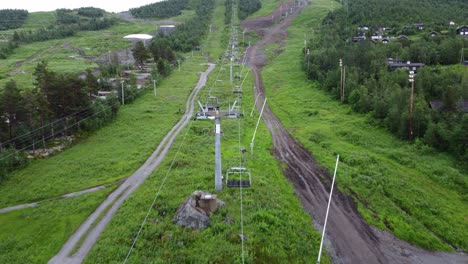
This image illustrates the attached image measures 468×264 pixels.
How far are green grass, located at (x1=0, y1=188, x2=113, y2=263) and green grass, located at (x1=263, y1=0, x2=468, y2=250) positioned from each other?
90.0ft

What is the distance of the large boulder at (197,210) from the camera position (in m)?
30.5

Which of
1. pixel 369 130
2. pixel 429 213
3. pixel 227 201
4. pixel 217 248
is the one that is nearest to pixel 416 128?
pixel 369 130

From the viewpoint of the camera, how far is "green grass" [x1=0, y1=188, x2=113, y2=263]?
28984 mm

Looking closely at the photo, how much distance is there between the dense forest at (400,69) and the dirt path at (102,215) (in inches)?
1433

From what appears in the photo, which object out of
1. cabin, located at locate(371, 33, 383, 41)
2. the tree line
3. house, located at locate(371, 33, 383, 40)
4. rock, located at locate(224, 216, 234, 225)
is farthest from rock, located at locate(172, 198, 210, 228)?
house, located at locate(371, 33, 383, 40)

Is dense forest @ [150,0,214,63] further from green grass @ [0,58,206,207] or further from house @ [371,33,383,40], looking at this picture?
house @ [371,33,383,40]

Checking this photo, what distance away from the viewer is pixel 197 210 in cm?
3148

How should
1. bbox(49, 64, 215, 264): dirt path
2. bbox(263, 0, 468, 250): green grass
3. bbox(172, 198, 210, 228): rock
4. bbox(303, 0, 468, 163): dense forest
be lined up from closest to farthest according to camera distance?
bbox(49, 64, 215, 264): dirt path, bbox(172, 198, 210, 228): rock, bbox(263, 0, 468, 250): green grass, bbox(303, 0, 468, 163): dense forest

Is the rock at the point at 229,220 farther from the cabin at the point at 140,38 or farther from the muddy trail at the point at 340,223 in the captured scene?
the cabin at the point at 140,38

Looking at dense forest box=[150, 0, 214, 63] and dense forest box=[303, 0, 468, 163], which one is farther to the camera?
dense forest box=[150, 0, 214, 63]

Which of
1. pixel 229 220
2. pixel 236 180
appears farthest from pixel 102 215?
pixel 236 180

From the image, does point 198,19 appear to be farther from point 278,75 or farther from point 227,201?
point 227,201

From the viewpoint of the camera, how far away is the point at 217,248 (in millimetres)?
27562

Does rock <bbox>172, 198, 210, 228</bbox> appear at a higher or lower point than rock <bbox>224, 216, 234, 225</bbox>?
higher
